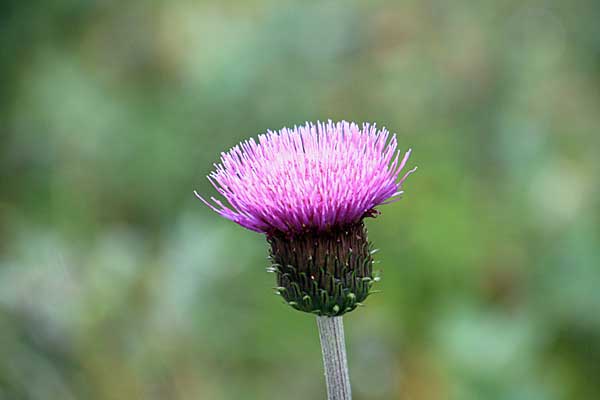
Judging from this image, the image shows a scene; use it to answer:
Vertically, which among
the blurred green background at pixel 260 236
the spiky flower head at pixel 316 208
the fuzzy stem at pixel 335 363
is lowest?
the fuzzy stem at pixel 335 363

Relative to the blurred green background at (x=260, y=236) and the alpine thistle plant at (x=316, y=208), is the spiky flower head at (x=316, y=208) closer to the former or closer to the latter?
the alpine thistle plant at (x=316, y=208)

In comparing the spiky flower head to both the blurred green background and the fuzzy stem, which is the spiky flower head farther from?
the blurred green background

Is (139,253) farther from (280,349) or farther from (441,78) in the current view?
(441,78)

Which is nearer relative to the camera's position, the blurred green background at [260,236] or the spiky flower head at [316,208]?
the spiky flower head at [316,208]

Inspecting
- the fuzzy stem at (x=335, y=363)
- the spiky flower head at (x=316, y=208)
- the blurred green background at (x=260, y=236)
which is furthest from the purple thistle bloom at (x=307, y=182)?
the blurred green background at (x=260, y=236)

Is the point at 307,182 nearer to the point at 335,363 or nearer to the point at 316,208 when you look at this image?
the point at 316,208

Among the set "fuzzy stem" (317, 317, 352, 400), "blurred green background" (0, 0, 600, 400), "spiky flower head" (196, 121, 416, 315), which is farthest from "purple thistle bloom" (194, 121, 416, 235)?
"blurred green background" (0, 0, 600, 400)

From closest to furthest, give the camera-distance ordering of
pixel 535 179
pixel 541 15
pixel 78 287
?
pixel 78 287, pixel 535 179, pixel 541 15

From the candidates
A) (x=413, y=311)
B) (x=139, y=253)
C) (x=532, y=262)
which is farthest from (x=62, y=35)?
(x=532, y=262)
